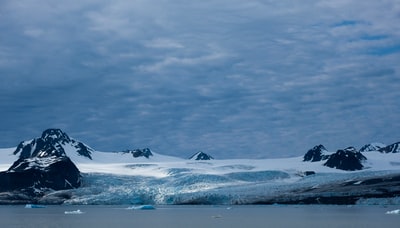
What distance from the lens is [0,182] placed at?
145000mm

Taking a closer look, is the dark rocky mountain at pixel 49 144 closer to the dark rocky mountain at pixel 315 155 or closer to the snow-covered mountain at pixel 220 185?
the snow-covered mountain at pixel 220 185

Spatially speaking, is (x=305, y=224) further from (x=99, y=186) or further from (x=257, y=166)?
(x=257, y=166)

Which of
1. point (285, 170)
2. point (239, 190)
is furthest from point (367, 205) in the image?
point (285, 170)

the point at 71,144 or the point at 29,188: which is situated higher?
the point at 71,144

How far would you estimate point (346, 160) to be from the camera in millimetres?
168375

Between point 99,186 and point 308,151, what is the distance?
79115 millimetres

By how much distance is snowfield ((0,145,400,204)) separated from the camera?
11156 cm

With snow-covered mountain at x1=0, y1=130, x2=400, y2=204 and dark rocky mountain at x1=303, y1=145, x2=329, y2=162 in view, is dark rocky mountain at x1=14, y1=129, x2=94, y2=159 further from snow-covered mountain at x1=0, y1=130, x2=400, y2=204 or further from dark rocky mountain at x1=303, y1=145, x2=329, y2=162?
dark rocky mountain at x1=303, y1=145, x2=329, y2=162

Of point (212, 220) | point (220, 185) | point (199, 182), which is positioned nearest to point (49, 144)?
point (199, 182)

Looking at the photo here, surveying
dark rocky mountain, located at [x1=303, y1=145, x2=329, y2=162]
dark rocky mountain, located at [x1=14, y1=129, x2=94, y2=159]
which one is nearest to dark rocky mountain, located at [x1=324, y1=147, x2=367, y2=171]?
dark rocky mountain, located at [x1=303, y1=145, x2=329, y2=162]

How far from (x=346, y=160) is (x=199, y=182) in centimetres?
6031

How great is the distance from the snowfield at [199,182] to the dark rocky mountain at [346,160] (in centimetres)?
Result: 924

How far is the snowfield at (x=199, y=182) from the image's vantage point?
366 feet

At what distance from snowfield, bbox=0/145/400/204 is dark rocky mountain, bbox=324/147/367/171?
9.24 m
